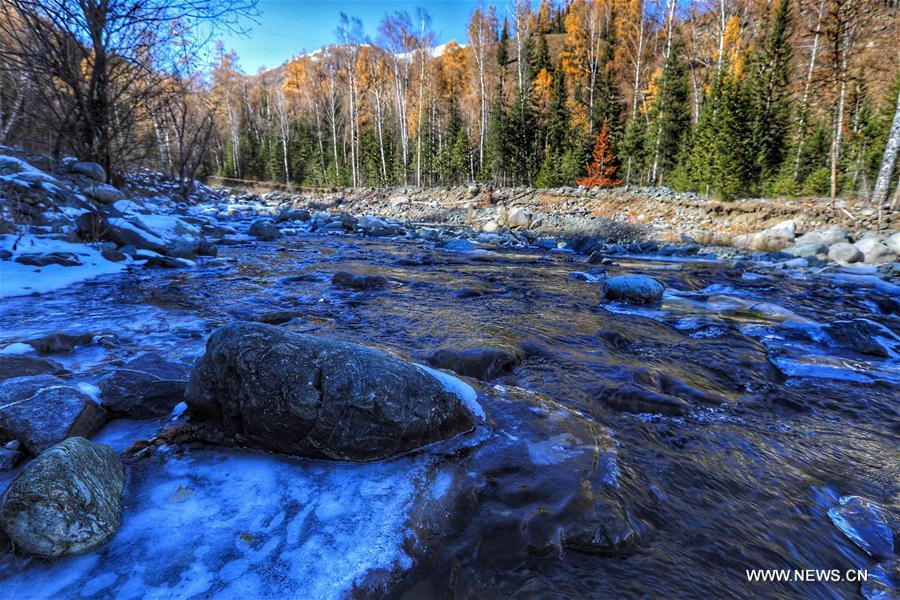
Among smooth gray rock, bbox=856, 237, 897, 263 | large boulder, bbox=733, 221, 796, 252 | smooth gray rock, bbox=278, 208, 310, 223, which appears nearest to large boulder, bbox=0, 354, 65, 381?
smooth gray rock, bbox=856, 237, 897, 263

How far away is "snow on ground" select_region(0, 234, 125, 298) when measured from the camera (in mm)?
5016

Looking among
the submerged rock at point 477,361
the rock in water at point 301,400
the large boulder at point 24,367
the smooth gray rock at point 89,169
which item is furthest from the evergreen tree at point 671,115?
the large boulder at point 24,367

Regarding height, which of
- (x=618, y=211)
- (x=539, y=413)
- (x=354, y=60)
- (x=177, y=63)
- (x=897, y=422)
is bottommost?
(x=897, y=422)

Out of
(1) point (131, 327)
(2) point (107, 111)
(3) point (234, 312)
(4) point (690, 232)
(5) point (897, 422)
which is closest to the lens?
(5) point (897, 422)

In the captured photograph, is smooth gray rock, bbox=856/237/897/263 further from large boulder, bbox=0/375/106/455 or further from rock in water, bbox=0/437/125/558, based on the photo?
large boulder, bbox=0/375/106/455

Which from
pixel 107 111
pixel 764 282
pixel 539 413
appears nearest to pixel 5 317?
pixel 539 413

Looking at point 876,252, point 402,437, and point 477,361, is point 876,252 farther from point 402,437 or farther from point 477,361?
point 402,437

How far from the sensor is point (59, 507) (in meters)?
1.42

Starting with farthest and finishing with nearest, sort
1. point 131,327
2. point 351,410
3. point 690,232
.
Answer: point 690,232
point 131,327
point 351,410

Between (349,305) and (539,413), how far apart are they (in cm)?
350

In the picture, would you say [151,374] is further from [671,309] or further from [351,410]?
[671,309]

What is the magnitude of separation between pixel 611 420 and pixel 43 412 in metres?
3.20

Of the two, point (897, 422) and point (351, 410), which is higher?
point (351, 410)

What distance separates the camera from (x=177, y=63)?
8.68 metres
